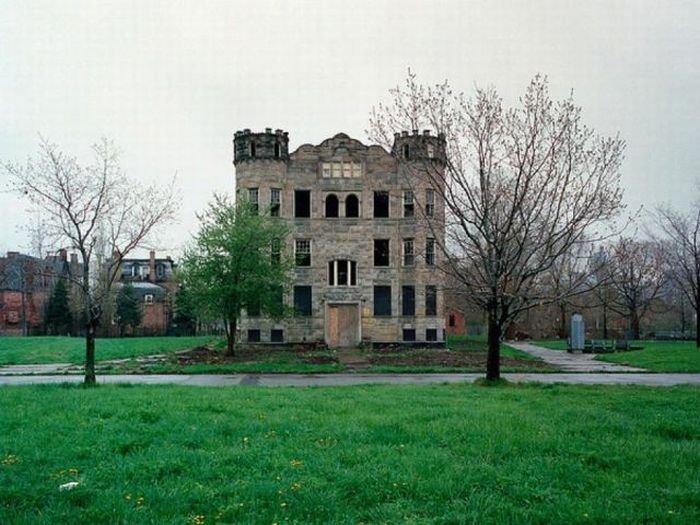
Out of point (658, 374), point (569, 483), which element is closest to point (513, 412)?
point (569, 483)

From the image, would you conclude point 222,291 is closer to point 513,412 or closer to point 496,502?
point 513,412

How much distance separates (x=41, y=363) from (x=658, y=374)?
26342mm

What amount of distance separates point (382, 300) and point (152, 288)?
170ft

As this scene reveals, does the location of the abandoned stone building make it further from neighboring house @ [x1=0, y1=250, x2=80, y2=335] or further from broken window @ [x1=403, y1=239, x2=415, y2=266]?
neighboring house @ [x1=0, y1=250, x2=80, y2=335]

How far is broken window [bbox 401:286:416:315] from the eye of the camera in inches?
1639

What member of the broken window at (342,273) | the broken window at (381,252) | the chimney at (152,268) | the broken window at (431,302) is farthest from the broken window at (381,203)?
the chimney at (152,268)

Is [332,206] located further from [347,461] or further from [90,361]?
[347,461]

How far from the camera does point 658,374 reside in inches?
1014

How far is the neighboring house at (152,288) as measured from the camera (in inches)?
3155

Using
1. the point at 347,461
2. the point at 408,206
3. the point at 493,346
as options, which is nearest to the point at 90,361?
the point at 493,346

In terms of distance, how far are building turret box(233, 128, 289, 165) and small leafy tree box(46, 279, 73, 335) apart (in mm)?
36879

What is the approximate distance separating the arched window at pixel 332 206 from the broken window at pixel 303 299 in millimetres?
4838

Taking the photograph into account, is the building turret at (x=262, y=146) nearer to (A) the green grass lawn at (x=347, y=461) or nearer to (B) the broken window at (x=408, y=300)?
(B) the broken window at (x=408, y=300)

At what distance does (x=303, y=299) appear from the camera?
137 ft
